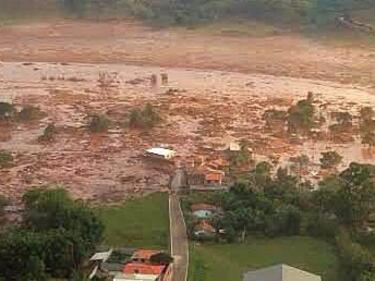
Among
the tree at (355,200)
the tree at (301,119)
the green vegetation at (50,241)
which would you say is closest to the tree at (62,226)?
the green vegetation at (50,241)

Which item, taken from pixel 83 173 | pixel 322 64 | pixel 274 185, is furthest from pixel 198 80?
pixel 274 185

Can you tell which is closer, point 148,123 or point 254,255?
point 254,255

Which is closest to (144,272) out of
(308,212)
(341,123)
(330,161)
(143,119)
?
(308,212)

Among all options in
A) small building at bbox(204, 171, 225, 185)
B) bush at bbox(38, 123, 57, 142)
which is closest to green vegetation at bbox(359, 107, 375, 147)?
small building at bbox(204, 171, 225, 185)

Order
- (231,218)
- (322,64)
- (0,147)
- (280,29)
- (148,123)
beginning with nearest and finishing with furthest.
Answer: (231,218)
(0,147)
(148,123)
(322,64)
(280,29)

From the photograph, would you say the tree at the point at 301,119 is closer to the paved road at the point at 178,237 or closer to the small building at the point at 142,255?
the paved road at the point at 178,237

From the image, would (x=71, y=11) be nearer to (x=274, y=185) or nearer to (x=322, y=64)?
(x=322, y=64)
